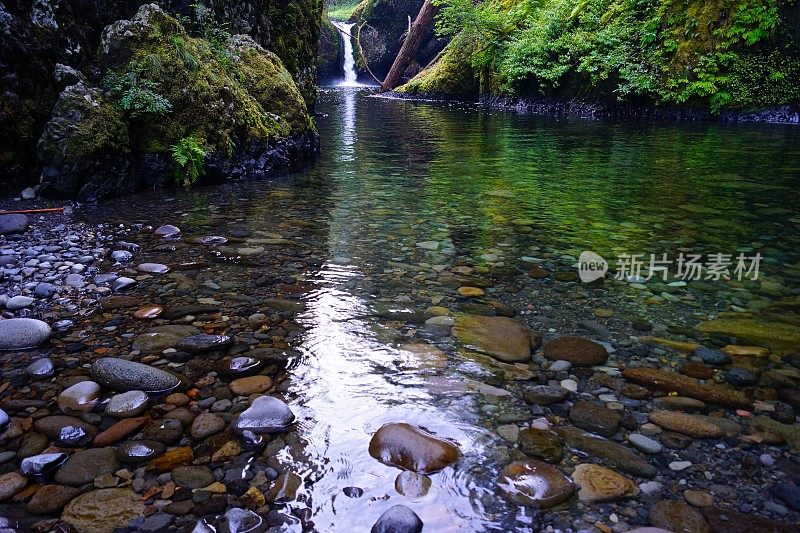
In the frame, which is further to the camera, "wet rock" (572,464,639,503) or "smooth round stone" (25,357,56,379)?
"smooth round stone" (25,357,56,379)

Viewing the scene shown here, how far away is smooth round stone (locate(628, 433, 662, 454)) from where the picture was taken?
2020 mm

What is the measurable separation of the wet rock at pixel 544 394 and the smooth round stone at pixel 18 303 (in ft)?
A: 9.92

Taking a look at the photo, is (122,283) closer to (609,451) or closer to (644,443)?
(609,451)

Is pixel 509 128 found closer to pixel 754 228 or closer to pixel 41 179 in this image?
pixel 754 228

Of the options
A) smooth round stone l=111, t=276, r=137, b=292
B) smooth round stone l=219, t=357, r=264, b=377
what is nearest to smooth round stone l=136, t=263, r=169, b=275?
smooth round stone l=111, t=276, r=137, b=292

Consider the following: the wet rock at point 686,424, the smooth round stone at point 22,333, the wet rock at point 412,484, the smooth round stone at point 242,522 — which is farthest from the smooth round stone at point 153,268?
the wet rock at point 686,424

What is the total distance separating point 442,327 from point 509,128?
10999mm

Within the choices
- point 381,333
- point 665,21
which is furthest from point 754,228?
point 665,21

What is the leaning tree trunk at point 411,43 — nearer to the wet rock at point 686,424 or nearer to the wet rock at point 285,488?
the wet rock at point 686,424

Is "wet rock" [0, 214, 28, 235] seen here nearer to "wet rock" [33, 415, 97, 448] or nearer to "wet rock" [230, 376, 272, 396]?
"wet rock" [33, 415, 97, 448]

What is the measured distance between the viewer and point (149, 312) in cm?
322

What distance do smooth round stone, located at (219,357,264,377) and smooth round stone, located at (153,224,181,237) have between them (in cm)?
259

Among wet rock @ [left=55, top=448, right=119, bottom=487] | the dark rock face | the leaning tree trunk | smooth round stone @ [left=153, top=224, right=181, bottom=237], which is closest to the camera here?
wet rock @ [left=55, top=448, right=119, bottom=487]

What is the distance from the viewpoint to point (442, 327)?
10.2ft
